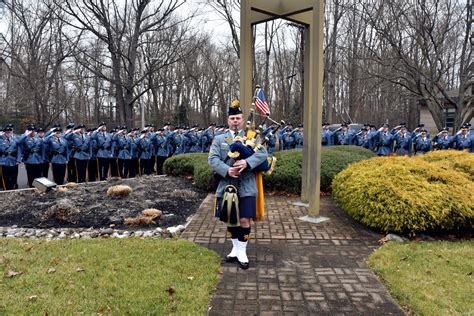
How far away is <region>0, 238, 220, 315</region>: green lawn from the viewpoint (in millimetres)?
3686

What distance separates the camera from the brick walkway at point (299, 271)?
3.79 metres

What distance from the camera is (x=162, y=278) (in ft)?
14.1

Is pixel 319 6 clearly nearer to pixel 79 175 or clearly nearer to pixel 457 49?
pixel 79 175

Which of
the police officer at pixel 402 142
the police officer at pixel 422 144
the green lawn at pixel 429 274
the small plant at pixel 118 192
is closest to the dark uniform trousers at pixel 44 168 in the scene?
the small plant at pixel 118 192

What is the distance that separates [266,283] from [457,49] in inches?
815

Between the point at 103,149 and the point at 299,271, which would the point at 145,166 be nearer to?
the point at 103,149

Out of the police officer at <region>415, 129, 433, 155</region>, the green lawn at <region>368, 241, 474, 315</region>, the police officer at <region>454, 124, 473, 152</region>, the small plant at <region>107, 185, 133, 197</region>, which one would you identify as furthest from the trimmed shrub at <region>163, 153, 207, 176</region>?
the police officer at <region>454, 124, 473, 152</region>

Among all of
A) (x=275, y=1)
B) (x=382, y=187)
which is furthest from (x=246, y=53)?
(x=382, y=187)

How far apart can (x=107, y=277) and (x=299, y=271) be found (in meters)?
2.16

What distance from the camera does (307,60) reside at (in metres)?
7.69

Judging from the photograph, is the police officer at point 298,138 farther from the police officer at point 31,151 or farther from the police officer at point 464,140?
the police officer at point 31,151

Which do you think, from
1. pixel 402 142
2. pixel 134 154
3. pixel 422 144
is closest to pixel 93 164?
pixel 134 154

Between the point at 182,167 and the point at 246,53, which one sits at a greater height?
the point at 246,53

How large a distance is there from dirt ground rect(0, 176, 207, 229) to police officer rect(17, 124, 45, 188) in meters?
2.38
